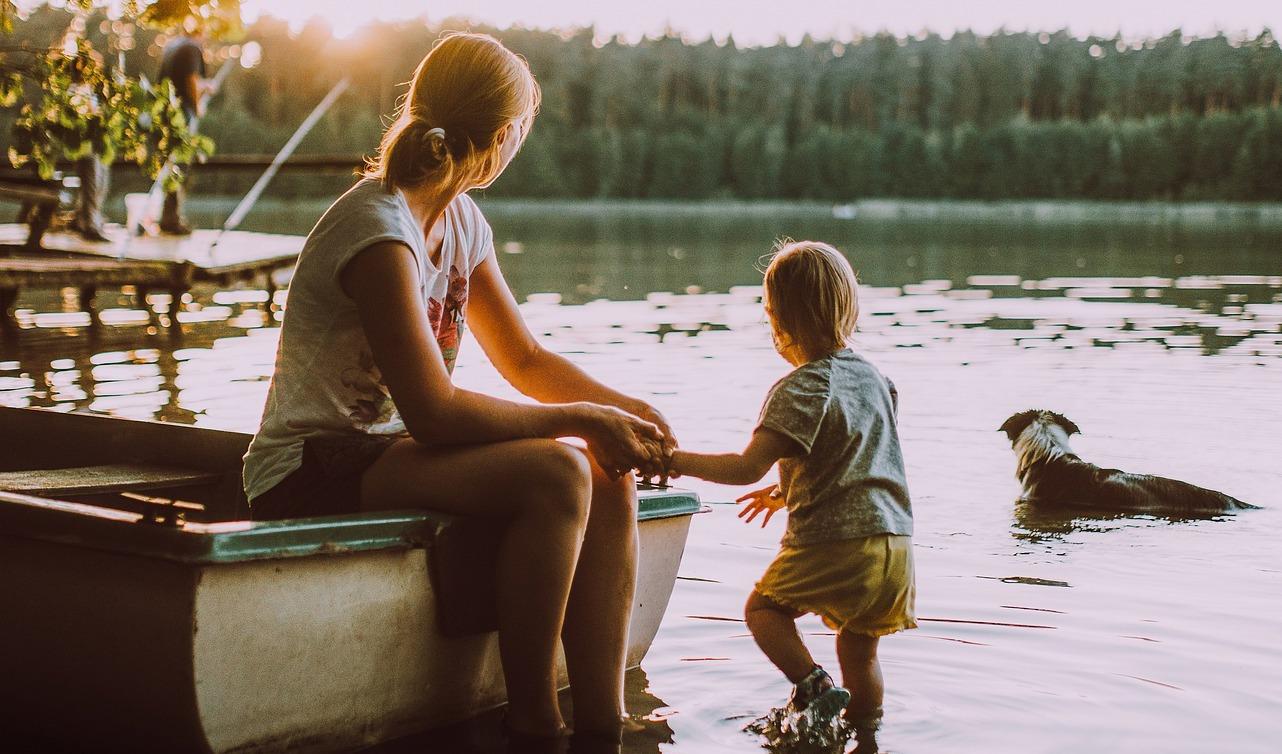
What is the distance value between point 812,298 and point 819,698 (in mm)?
888

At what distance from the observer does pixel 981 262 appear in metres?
26.6

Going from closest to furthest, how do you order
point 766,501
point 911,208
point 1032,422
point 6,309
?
point 766,501, point 1032,422, point 6,309, point 911,208

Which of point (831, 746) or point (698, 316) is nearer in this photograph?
point (831, 746)

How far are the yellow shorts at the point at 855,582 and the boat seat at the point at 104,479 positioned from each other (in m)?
1.66

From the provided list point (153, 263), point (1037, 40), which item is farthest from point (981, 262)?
point (1037, 40)

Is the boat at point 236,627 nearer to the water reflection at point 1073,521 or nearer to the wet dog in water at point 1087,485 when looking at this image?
the water reflection at point 1073,521

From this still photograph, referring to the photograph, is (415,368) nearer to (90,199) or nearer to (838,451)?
(838,451)

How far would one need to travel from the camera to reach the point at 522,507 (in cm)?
290

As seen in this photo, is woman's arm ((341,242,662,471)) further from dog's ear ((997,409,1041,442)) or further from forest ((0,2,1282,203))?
forest ((0,2,1282,203))

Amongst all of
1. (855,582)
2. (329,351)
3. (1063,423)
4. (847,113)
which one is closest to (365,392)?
(329,351)

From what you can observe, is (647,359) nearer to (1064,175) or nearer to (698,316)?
(698,316)

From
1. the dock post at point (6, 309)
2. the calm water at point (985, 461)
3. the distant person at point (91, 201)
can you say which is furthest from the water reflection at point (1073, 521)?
the distant person at point (91, 201)

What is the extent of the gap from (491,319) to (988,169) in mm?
101846

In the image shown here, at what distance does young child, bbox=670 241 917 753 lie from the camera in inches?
128
